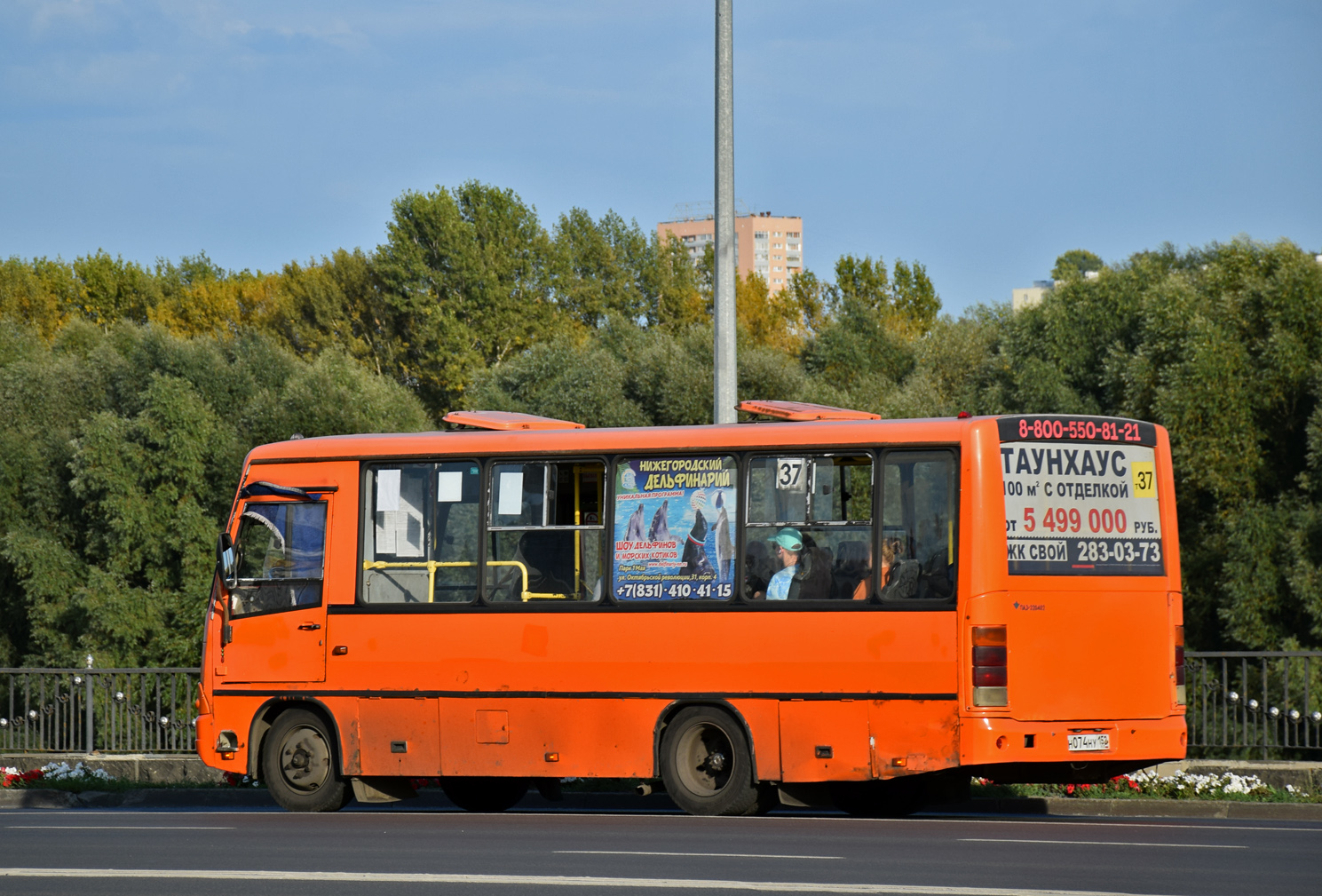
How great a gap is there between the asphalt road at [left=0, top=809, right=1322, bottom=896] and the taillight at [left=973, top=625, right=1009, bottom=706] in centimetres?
88

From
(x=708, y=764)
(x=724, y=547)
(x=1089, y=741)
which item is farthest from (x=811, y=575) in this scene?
(x=1089, y=741)

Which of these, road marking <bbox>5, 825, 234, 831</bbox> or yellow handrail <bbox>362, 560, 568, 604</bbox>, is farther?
yellow handrail <bbox>362, 560, 568, 604</bbox>

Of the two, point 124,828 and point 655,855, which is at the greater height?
point 655,855

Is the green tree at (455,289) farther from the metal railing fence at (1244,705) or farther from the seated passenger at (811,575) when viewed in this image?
the seated passenger at (811,575)

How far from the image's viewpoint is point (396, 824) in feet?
38.2

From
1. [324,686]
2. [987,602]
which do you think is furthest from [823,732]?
[324,686]

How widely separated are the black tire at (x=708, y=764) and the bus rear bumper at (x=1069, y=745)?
1.66 metres

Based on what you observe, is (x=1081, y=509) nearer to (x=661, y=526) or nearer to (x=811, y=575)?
(x=811, y=575)

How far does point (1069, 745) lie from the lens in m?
11.0

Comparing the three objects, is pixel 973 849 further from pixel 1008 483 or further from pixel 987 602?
pixel 1008 483

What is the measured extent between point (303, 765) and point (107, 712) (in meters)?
6.16

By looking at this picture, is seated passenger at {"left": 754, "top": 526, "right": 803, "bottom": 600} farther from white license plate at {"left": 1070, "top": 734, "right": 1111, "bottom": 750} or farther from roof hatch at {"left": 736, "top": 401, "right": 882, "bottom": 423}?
white license plate at {"left": 1070, "top": 734, "right": 1111, "bottom": 750}

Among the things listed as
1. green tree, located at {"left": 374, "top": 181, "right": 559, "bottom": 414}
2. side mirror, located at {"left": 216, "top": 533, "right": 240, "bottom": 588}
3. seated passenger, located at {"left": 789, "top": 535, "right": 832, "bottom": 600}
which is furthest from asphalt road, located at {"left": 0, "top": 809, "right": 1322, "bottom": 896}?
green tree, located at {"left": 374, "top": 181, "right": 559, "bottom": 414}

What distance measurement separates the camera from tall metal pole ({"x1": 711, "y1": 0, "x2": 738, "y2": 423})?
48.9ft
